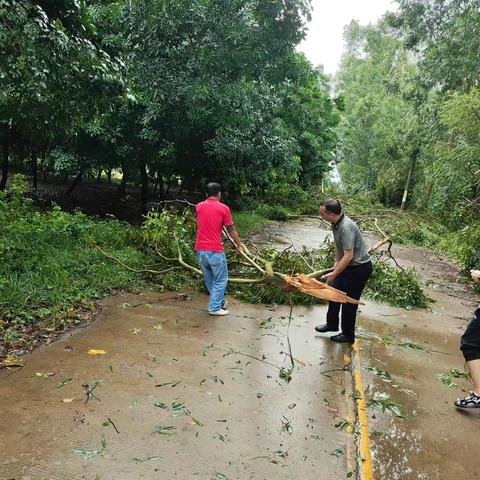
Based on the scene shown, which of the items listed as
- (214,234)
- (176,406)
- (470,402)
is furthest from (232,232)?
(470,402)

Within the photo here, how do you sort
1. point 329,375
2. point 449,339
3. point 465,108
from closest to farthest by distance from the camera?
point 329,375
point 449,339
point 465,108

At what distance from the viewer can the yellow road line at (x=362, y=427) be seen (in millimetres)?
3078

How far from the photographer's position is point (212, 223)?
5832mm

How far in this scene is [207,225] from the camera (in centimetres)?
584

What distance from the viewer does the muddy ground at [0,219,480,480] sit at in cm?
300

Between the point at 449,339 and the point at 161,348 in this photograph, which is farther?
the point at 449,339

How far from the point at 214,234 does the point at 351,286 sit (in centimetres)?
185

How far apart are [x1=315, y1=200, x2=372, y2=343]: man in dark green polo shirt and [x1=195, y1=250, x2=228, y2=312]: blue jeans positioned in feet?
4.73

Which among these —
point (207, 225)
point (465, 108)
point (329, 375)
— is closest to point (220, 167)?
point (465, 108)

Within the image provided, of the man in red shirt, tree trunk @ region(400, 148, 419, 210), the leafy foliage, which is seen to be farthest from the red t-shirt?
tree trunk @ region(400, 148, 419, 210)

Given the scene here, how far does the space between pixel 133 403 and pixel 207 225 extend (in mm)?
2718

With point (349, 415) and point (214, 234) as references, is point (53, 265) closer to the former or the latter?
point (214, 234)

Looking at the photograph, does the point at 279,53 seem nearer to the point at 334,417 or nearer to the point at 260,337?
the point at 260,337

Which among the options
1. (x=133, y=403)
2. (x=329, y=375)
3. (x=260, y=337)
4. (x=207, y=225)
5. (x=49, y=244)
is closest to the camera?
(x=133, y=403)
